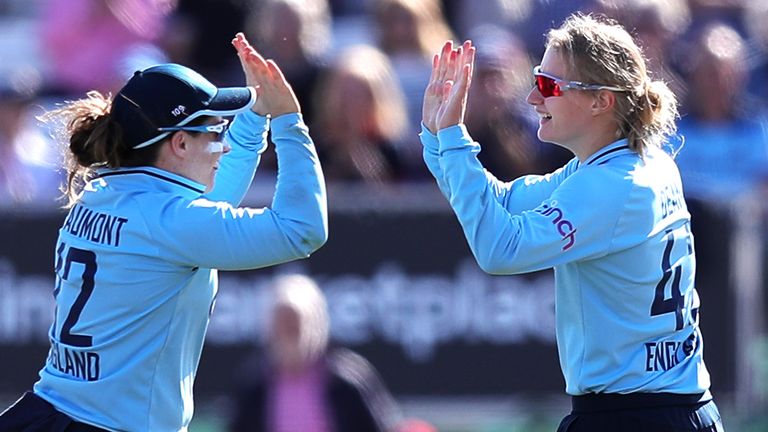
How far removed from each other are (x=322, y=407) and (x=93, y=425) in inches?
132

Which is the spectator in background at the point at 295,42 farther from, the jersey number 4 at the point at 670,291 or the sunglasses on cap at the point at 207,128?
the jersey number 4 at the point at 670,291

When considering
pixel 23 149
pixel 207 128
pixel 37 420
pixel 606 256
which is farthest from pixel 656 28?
pixel 37 420

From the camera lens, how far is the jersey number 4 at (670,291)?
4.29m

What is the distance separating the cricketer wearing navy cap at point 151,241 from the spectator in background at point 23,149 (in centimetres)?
388

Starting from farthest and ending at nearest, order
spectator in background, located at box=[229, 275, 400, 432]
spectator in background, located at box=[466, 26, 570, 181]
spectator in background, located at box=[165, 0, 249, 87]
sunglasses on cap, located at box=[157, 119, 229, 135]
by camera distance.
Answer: spectator in background, located at box=[165, 0, 249, 87]
spectator in background, located at box=[466, 26, 570, 181]
spectator in background, located at box=[229, 275, 400, 432]
sunglasses on cap, located at box=[157, 119, 229, 135]

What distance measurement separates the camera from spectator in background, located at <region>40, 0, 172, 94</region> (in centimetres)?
902

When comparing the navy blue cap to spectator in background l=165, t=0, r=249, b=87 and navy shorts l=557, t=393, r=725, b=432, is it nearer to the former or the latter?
navy shorts l=557, t=393, r=725, b=432

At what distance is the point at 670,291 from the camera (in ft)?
14.2

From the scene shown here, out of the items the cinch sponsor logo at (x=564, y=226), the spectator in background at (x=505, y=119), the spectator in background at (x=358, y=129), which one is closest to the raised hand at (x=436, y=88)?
the cinch sponsor logo at (x=564, y=226)

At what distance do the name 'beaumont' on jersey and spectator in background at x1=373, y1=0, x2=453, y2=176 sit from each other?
4.35 meters

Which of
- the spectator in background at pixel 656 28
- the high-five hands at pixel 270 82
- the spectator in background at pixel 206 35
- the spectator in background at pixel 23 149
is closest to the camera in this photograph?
the high-five hands at pixel 270 82

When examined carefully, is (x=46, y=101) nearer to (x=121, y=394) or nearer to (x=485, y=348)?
(x=485, y=348)

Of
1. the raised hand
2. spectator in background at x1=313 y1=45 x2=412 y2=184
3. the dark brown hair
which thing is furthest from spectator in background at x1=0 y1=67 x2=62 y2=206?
the raised hand

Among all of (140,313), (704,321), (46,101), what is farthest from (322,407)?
(140,313)
